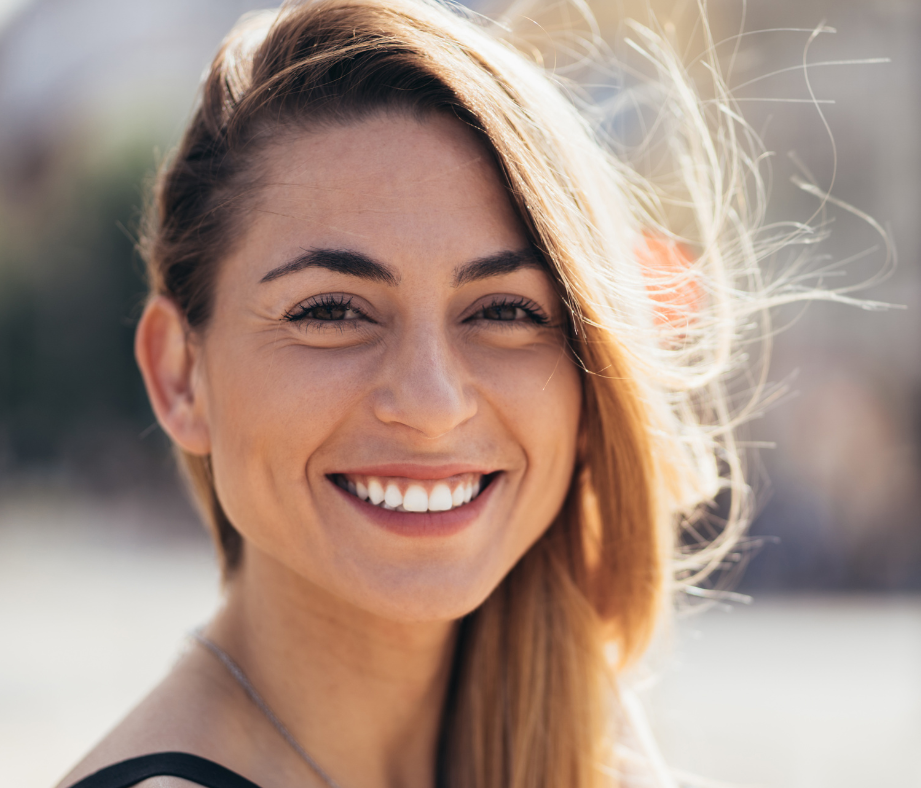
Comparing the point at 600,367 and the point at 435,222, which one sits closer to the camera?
the point at 435,222

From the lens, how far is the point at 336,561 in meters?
1.71

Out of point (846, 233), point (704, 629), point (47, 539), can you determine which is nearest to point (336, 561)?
point (704, 629)

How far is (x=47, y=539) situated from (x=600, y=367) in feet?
39.4

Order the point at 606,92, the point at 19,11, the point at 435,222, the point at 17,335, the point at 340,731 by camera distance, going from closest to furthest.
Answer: the point at 435,222, the point at 340,731, the point at 606,92, the point at 19,11, the point at 17,335

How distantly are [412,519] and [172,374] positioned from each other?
67cm

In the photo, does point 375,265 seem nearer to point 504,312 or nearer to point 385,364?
point 385,364

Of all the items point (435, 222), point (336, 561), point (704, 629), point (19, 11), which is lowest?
point (704, 629)

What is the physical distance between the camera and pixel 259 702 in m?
1.89


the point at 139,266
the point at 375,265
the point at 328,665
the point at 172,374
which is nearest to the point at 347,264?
the point at 375,265

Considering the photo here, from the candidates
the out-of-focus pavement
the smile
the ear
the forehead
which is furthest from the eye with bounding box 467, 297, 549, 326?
the out-of-focus pavement

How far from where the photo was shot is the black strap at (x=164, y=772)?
156cm

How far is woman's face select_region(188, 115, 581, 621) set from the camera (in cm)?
165

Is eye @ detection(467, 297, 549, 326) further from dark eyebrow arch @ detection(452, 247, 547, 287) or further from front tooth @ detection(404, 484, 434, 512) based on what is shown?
front tooth @ detection(404, 484, 434, 512)

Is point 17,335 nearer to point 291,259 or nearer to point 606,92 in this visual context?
point 606,92
